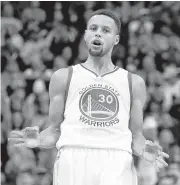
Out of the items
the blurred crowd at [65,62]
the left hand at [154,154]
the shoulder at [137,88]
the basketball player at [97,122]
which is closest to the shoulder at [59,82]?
the basketball player at [97,122]

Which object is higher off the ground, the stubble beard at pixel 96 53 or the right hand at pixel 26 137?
the stubble beard at pixel 96 53

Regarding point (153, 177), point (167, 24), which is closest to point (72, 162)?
point (153, 177)

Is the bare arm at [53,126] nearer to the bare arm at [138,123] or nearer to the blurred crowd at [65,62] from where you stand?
the bare arm at [138,123]

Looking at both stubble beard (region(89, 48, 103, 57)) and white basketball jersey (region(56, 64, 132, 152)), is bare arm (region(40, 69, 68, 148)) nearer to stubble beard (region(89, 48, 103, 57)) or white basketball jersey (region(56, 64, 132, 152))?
white basketball jersey (region(56, 64, 132, 152))

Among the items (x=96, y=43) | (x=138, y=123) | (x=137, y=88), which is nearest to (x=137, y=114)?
(x=138, y=123)

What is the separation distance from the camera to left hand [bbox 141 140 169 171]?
4.16m

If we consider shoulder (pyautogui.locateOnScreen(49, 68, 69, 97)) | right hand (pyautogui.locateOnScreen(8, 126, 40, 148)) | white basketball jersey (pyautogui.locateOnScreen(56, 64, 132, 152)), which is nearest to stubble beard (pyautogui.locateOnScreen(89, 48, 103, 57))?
white basketball jersey (pyautogui.locateOnScreen(56, 64, 132, 152))

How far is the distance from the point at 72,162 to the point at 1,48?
17.0 ft

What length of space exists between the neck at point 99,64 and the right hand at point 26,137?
2.09 feet

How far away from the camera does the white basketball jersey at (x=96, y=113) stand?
13.4 feet

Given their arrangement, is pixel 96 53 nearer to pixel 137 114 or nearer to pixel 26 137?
pixel 137 114

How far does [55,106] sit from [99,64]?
1.54 feet

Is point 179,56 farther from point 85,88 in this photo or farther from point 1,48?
point 85,88

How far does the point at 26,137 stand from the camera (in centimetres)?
417
